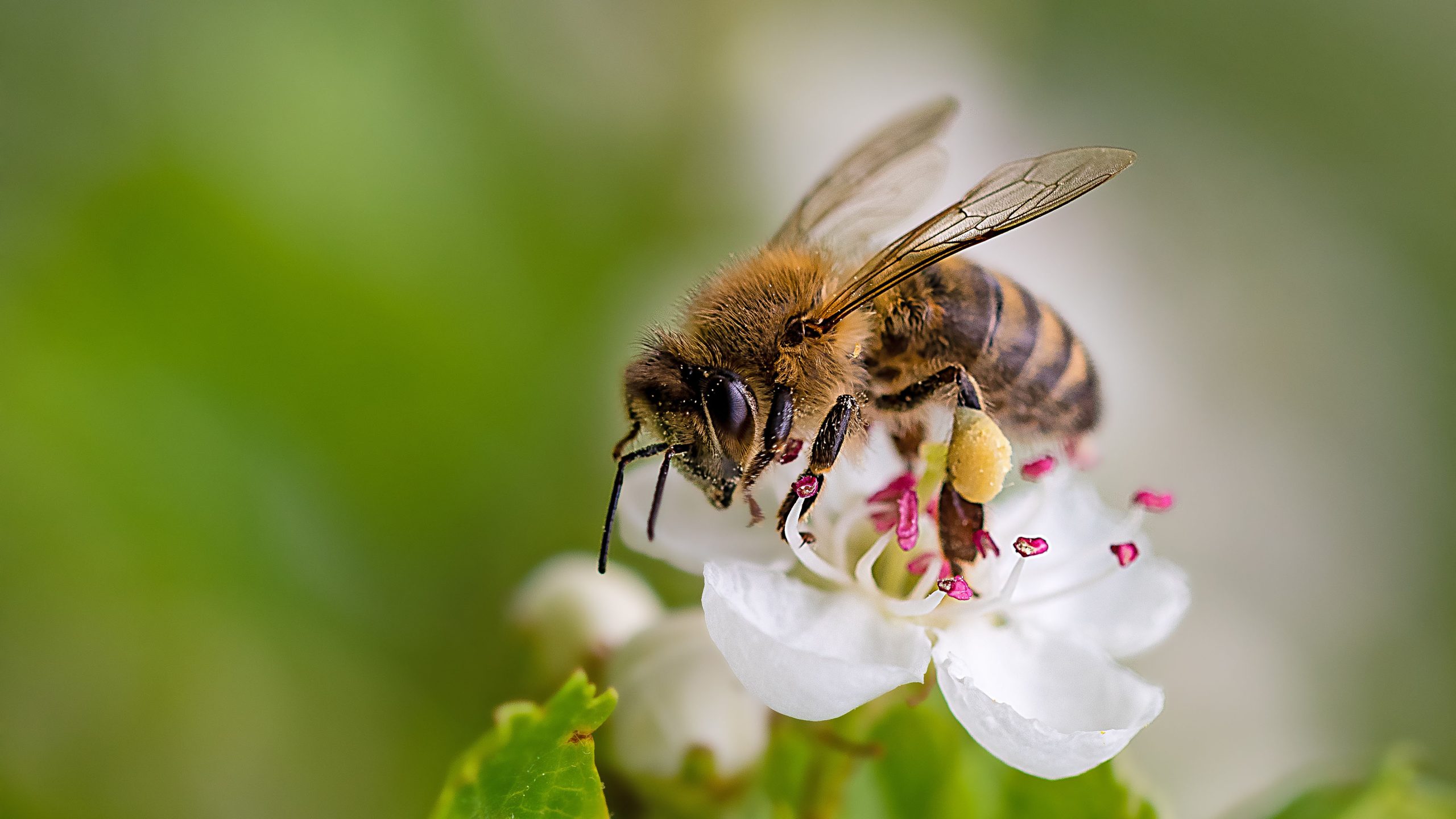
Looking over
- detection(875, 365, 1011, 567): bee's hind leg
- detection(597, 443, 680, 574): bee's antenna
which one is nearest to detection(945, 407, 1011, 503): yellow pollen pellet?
detection(875, 365, 1011, 567): bee's hind leg

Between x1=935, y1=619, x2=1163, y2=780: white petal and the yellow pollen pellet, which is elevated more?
the yellow pollen pellet

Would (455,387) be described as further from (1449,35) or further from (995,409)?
(1449,35)

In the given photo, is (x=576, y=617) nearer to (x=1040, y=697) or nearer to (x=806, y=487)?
(x=806, y=487)

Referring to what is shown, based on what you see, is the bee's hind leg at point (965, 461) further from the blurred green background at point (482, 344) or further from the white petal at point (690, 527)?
the blurred green background at point (482, 344)

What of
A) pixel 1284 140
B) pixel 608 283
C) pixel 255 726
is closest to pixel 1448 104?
pixel 1284 140

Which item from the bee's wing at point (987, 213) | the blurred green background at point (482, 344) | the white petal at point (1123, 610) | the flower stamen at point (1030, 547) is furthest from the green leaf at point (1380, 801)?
the blurred green background at point (482, 344)

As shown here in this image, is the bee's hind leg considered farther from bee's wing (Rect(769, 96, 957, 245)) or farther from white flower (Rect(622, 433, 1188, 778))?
bee's wing (Rect(769, 96, 957, 245))
